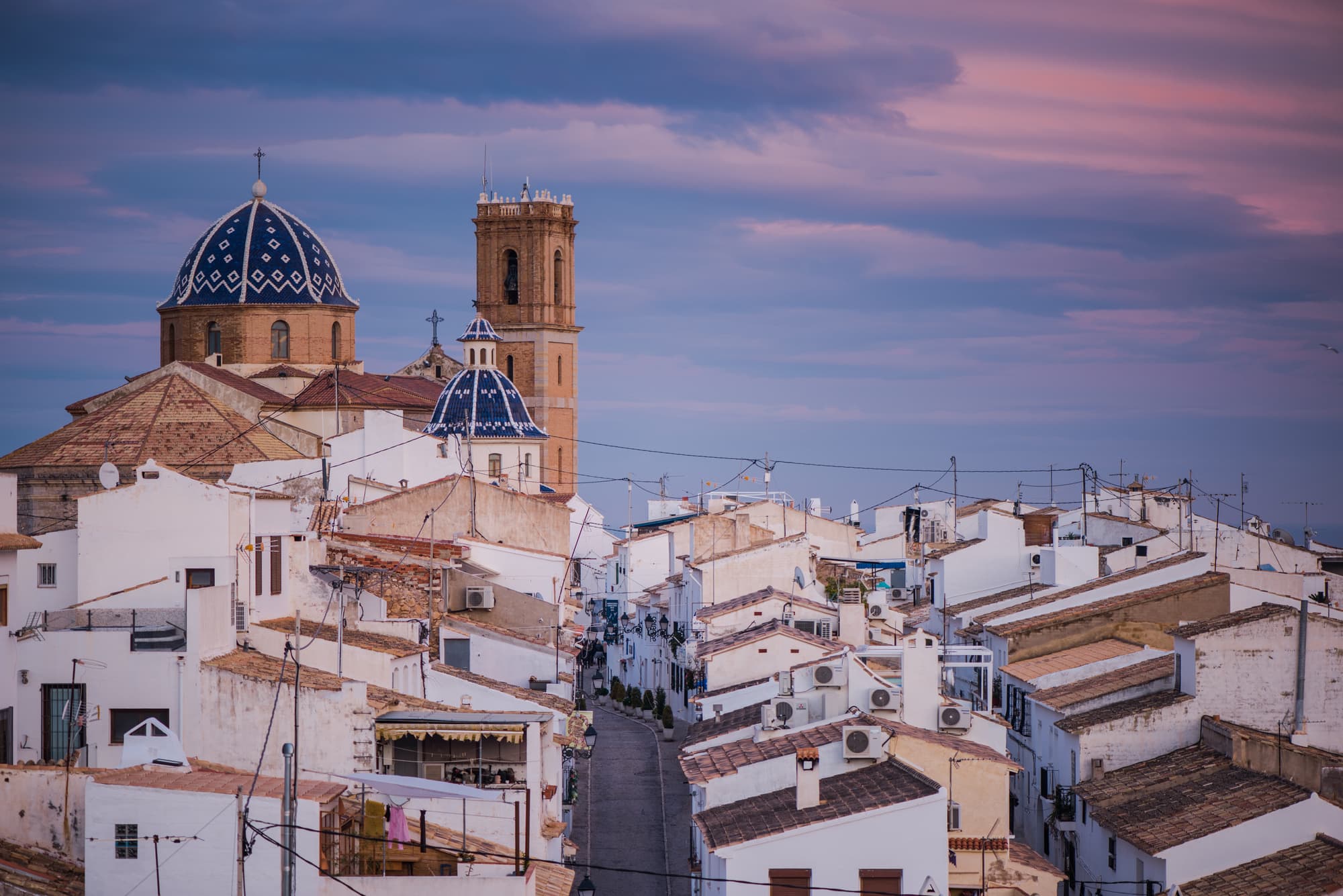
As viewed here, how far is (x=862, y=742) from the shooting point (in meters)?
22.8

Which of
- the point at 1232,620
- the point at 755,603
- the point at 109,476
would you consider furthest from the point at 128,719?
the point at 755,603

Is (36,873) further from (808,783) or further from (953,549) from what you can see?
(953,549)

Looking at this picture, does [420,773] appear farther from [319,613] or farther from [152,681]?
[319,613]

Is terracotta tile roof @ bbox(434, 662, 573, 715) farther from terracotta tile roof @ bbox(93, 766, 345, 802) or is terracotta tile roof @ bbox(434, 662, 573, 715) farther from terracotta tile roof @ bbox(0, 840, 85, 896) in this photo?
terracotta tile roof @ bbox(0, 840, 85, 896)

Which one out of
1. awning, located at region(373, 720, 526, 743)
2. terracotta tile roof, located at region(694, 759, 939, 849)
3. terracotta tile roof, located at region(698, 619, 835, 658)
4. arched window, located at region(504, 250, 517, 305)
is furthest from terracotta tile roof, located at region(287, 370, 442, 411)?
terracotta tile roof, located at region(694, 759, 939, 849)

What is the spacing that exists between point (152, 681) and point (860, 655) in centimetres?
1212

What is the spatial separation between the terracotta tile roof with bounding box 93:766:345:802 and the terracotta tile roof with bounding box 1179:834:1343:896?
1016cm

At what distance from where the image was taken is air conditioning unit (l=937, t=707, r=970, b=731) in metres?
26.2

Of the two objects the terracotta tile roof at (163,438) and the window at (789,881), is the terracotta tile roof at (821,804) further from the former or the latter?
the terracotta tile roof at (163,438)

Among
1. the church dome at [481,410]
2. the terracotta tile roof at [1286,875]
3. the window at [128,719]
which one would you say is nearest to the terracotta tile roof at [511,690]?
the window at [128,719]

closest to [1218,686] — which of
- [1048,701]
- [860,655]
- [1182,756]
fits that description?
[1182,756]

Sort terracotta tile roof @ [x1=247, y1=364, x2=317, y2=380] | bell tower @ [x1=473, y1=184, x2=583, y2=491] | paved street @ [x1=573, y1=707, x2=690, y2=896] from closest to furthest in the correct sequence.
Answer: paved street @ [x1=573, y1=707, x2=690, y2=896], terracotta tile roof @ [x1=247, y1=364, x2=317, y2=380], bell tower @ [x1=473, y1=184, x2=583, y2=491]

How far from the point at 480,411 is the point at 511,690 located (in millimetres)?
35961

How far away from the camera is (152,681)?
22.9 meters
